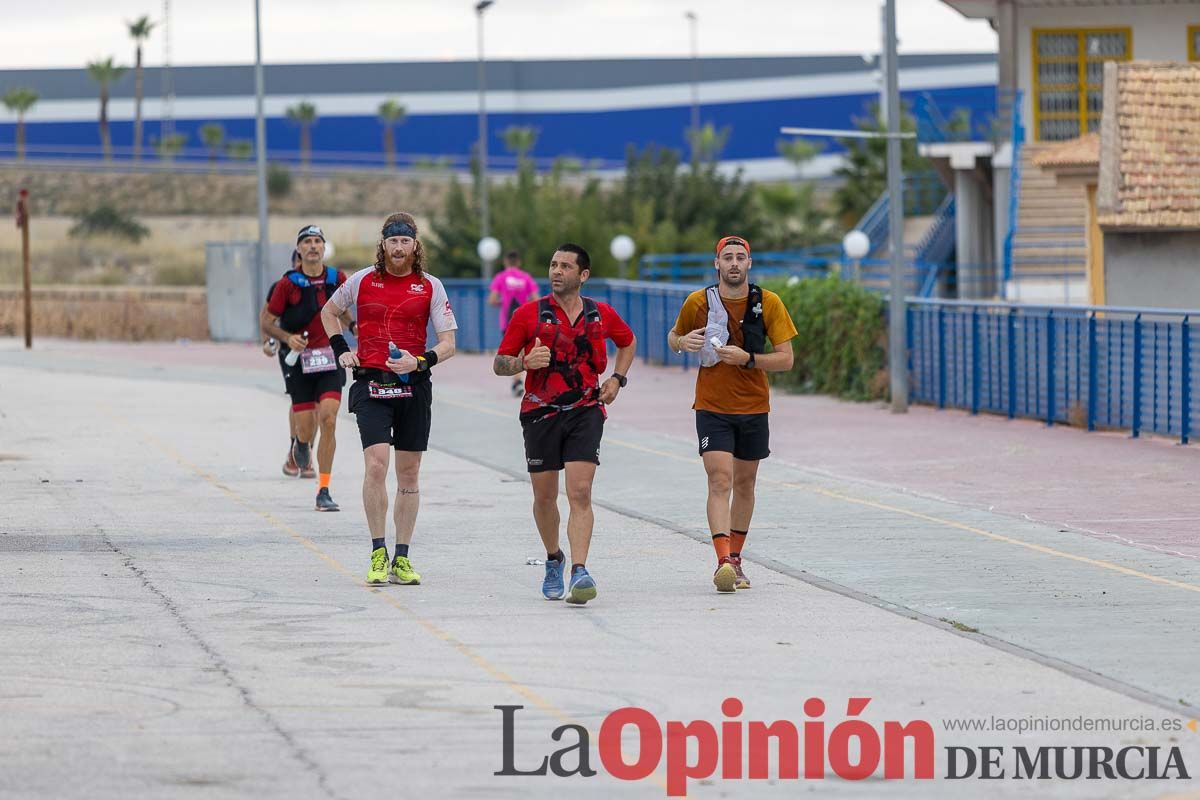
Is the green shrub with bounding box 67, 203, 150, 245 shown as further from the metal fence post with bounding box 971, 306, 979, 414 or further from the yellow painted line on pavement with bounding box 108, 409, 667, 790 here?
the yellow painted line on pavement with bounding box 108, 409, 667, 790

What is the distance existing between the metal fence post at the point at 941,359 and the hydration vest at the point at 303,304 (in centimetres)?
1072

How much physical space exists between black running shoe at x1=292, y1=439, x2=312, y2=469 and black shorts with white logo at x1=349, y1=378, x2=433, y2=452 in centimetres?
512

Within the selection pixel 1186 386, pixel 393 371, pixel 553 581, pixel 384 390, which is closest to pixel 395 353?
pixel 393 371

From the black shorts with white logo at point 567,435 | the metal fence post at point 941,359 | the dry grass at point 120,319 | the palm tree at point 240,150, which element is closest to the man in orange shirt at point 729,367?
the black shorts with white logo at point 567,435

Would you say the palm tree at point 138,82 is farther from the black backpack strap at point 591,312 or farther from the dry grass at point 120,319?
the black backpack strap at point 591,312

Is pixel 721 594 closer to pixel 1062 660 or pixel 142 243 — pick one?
pixel 1062 660

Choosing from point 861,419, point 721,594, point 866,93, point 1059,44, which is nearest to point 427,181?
point 866,93

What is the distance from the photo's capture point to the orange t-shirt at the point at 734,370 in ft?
35.1

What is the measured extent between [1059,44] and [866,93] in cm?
5105

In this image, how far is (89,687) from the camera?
26.8 feet

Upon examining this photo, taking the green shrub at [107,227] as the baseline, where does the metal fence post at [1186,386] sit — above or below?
below

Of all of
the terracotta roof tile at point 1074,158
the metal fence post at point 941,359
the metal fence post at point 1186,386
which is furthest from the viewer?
the terracotta roof tile at point 1074,158

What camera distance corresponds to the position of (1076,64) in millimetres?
38750

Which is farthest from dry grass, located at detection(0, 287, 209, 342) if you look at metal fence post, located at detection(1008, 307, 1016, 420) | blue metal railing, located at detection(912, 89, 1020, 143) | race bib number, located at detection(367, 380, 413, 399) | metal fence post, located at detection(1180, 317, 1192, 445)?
race bib number, located at detection(367, 380, 413, 399)
